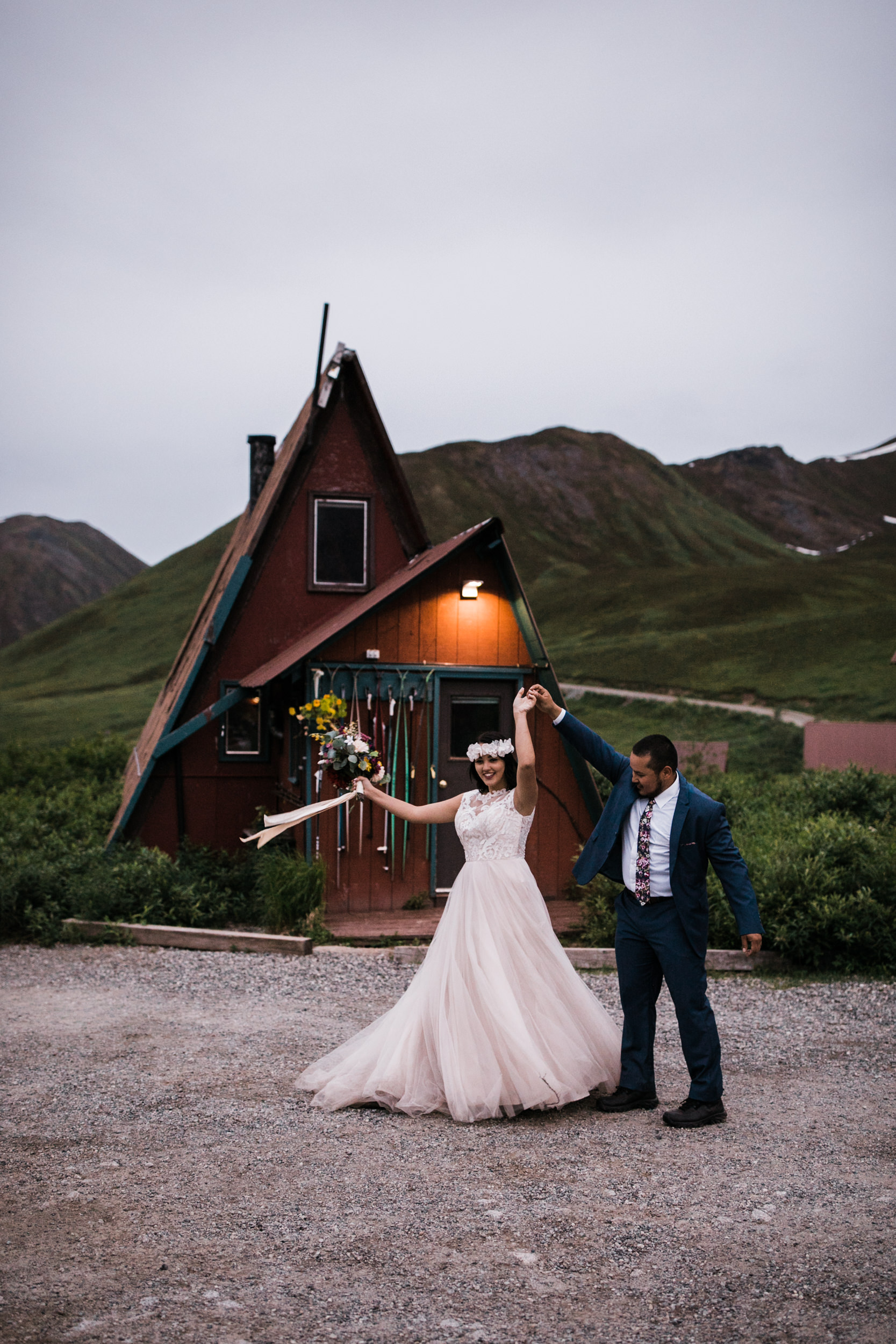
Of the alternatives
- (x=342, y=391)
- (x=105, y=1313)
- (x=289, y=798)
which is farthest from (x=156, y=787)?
(x=105, y=1313)

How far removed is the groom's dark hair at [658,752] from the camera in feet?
18.1

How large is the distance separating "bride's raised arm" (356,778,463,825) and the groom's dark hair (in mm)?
1121

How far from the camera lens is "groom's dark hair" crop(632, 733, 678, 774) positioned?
5527 millimetres

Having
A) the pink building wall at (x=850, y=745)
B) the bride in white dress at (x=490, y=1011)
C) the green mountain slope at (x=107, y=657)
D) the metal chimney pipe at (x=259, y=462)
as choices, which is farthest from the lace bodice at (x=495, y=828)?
the green mountain slope at (x=107, y=657)

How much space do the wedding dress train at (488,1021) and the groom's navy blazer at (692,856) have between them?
0.50 metres

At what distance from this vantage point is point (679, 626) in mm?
74125

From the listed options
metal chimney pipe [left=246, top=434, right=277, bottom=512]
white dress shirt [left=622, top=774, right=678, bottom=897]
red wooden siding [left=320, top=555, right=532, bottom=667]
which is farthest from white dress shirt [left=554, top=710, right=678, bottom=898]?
metal chimney pipe [left=246, top=434, right=277, bottom=512]

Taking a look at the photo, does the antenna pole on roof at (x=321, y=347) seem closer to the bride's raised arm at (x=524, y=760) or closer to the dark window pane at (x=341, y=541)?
the dark window pane at (x=341, y=541)

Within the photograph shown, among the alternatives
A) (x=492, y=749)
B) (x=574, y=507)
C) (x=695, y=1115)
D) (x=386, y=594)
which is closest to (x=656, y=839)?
(x=492, y=749)

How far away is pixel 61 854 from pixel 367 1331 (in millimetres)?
10047

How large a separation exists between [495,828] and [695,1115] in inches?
70.1

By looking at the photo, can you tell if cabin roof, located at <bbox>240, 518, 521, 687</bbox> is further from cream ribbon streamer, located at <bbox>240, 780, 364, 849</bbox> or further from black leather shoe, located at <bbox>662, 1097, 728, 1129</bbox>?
black leather shoe, located at <bbox>662, 1097, 728, 1129</bbox>

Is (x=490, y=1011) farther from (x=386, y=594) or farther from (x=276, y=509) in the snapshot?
(x=276, y=509)

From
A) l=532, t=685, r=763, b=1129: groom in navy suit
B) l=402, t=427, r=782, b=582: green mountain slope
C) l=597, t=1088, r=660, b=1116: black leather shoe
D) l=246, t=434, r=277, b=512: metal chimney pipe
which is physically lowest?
l=597, t=1088, r=660, b=1116: black leather shoe
